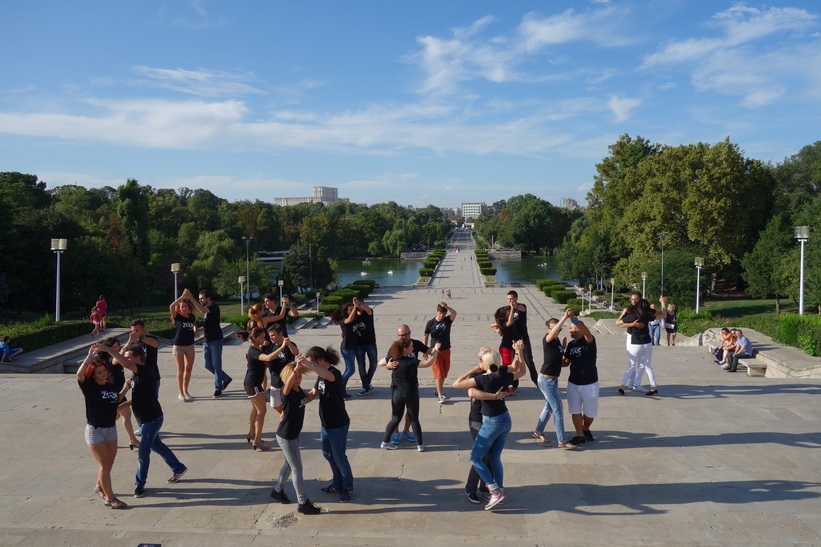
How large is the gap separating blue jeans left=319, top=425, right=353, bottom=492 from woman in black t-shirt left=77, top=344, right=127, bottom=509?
1930 mm

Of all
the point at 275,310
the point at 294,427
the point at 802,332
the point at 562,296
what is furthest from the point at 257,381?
the point at 562,296

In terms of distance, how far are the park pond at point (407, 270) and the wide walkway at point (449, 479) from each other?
5115cm

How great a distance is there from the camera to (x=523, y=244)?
105 meters

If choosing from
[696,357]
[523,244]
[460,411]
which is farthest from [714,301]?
[523,244]

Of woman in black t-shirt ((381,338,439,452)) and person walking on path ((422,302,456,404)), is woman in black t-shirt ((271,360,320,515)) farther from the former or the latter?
person walking on path ((422,302,456,404))

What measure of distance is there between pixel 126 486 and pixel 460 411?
4.25m

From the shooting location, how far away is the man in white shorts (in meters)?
6.94

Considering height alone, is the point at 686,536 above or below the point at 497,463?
below

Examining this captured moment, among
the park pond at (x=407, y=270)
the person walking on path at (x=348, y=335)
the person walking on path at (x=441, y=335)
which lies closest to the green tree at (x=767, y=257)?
the park pond at (x=407, y=270)

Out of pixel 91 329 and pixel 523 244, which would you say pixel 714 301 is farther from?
pixel 523 244

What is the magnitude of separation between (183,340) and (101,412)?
3638 mm

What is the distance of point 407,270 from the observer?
8681 centimetres

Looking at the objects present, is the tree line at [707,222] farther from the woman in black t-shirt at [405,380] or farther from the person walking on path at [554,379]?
the woman in black t-shirt at [405,380]

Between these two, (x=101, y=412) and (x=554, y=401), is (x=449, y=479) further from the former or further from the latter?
(x=101, y=412)
